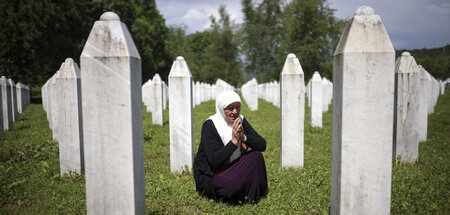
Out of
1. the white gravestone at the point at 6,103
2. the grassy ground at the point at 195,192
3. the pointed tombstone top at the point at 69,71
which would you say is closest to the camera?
the grassy ground at the point at 195,192

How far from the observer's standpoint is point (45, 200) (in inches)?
158

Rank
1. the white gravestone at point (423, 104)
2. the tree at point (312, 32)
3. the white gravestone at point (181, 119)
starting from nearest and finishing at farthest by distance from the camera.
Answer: the white gravestone at point (181, 119) < the white gravestone at point (423, 104) < the tree at point (312, 32)

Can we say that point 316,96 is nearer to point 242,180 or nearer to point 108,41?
point 242,180

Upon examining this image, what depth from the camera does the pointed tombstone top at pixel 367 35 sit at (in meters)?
2.47

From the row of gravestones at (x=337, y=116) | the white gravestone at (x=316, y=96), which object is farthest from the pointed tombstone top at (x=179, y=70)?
the white gravestone at (x=316, y=96)

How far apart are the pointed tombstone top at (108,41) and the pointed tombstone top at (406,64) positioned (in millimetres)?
5082

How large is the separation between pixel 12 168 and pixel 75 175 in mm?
1487

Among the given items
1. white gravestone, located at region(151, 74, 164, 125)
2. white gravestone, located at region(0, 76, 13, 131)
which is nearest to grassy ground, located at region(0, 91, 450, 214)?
white gravestone, located at region(0, 76, 13, 131)

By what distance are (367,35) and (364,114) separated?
2.24 ft

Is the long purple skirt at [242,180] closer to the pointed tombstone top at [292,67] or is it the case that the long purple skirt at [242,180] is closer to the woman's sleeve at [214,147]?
the woman's sleeve at [214,147]

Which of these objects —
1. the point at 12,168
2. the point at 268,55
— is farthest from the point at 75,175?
the point at 268,55

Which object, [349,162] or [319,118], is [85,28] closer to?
Result: [319,118]

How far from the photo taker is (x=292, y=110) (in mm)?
5438

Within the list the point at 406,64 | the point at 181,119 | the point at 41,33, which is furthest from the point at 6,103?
the point at 41,33
